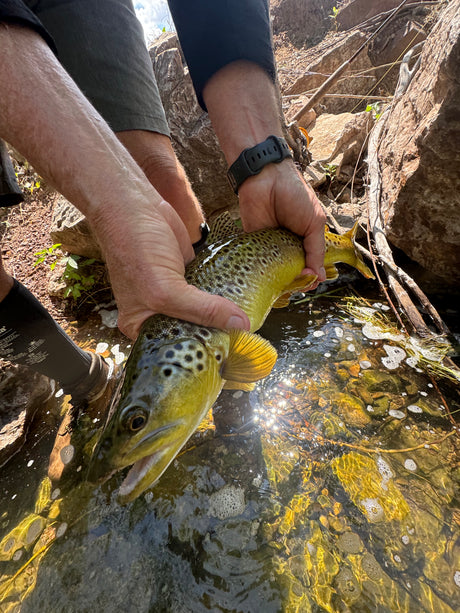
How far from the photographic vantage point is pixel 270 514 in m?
2.08

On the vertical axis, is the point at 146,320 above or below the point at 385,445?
above

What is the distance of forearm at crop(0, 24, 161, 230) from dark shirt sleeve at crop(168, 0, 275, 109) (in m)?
1.35

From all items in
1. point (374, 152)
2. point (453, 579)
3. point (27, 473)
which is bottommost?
point (453, 579)

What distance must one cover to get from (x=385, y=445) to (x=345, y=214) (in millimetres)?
3122

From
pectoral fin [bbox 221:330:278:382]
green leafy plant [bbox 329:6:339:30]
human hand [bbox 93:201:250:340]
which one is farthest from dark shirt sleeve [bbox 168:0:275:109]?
green leafy plant [bbox 329:6:339:30]

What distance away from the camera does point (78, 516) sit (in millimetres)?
2189

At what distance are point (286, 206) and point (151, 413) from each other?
169 cm

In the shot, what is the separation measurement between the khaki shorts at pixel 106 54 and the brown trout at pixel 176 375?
65.5 inches

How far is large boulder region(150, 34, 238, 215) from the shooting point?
4.43 meters

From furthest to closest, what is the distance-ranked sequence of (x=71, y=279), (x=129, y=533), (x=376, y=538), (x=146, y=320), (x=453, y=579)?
(x=71, y=279) → (x=129, y=533) → (x=376, y=538) → (x=453, y=579) → (x=146, y=320)

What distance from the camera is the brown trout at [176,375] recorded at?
1388 millimetres

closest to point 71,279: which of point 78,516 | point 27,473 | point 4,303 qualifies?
point 4,303

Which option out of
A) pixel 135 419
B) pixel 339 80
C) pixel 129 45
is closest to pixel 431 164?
pixel 129 45

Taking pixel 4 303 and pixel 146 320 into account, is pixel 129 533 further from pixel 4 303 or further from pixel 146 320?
pixel 4 303
